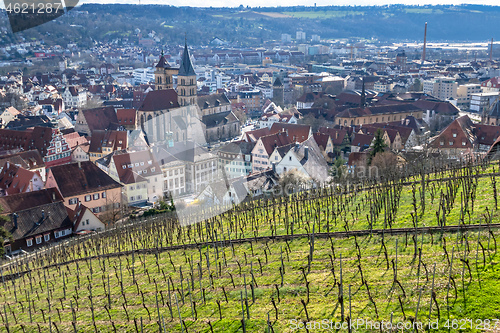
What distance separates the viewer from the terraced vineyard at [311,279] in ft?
31.5

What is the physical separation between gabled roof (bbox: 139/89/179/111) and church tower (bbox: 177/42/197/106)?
98 centimetres

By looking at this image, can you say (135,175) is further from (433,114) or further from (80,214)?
(433,114)

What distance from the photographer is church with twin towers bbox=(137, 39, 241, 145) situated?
64312 mm

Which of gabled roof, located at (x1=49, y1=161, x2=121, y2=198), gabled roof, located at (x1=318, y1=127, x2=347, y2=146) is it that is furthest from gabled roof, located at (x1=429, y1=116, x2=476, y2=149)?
gabled roof, located at (x1=49, y1=161, x2=121, y2=198)

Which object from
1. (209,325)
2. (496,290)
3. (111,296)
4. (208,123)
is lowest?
(208,123)

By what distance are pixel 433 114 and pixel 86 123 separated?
44905mm

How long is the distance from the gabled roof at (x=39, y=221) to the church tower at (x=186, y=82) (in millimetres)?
39065

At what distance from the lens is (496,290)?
9320 millimetres

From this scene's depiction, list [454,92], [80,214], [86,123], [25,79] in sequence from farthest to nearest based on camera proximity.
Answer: [25,79]
[454,92]
[86,123]
[80,214]

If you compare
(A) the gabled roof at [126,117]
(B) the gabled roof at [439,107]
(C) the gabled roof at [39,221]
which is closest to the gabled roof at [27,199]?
(C) the gabled roof at [39,221]

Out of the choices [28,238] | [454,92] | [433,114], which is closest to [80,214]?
[28,238]

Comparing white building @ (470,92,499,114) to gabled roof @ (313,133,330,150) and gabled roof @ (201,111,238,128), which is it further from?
gabled roof @ (313,133,330,150)

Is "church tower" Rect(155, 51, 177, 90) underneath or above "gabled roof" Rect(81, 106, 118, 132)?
above

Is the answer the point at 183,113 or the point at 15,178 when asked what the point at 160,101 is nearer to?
the point at 183,113
